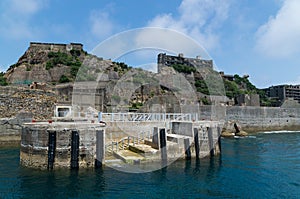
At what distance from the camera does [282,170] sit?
17.3 meters

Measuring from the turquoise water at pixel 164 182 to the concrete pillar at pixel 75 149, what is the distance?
552 millimetres

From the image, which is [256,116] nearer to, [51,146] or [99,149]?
[99,149]

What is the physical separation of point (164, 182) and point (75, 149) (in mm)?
6148

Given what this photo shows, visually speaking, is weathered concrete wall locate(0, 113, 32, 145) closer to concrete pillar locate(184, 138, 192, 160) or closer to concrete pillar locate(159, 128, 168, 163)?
concrete pillar locate(159, 128, 168, 163)

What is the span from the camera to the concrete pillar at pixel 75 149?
1548 centimetres

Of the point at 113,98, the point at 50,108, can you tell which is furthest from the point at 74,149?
the point at 113,98

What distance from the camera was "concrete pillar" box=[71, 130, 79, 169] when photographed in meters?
15.5

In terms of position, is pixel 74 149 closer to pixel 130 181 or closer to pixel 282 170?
pixel 130 181

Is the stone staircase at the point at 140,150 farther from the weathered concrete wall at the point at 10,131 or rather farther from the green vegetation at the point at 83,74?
the green vegetation at the point at 83,74

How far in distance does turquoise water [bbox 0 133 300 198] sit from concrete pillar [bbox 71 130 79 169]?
55 cm

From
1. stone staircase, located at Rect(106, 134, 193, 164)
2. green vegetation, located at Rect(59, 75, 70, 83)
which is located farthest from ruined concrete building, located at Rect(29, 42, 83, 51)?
stone staircase, located at Rect(106, 134, 193, 164)

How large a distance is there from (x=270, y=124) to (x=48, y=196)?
51.6 meters

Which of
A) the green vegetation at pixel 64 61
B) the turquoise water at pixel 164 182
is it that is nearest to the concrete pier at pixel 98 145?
the turquoise water at pixel 164 182

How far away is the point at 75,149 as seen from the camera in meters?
15.6
